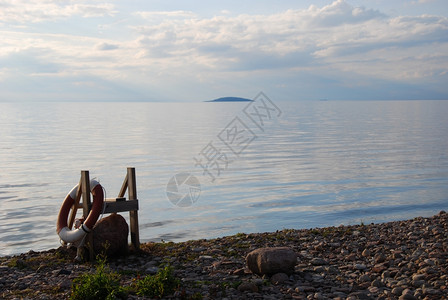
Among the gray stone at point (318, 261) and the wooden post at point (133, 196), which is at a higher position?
the wooden post at point (133, 196)

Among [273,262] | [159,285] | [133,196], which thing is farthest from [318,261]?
[133,196]

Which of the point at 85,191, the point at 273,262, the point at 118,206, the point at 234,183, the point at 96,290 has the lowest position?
the point at 234,183

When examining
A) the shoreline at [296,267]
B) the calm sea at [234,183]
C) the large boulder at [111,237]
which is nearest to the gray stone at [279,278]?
the shoreline at [296,267]

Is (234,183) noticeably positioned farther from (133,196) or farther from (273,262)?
(273,262)

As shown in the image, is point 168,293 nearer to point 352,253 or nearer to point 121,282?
point 121,282

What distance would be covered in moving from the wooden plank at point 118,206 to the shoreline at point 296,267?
3.14 ft

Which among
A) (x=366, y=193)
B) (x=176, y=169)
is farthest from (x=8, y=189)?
(x=366, y=193)

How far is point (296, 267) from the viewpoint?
29.4 ft

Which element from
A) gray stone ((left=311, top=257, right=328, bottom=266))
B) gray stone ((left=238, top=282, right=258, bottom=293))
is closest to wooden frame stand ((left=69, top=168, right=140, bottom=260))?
gray stone ((left=238, top=282, right=258, bottom=293))

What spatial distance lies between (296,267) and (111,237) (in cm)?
368

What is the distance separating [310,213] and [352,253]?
828 cm

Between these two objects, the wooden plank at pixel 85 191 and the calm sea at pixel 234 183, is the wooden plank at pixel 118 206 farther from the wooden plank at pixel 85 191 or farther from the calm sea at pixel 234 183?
the calm sea at pixel 234 183

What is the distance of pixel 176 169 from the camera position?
2895cm

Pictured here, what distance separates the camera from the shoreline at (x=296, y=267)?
25.2 feet
